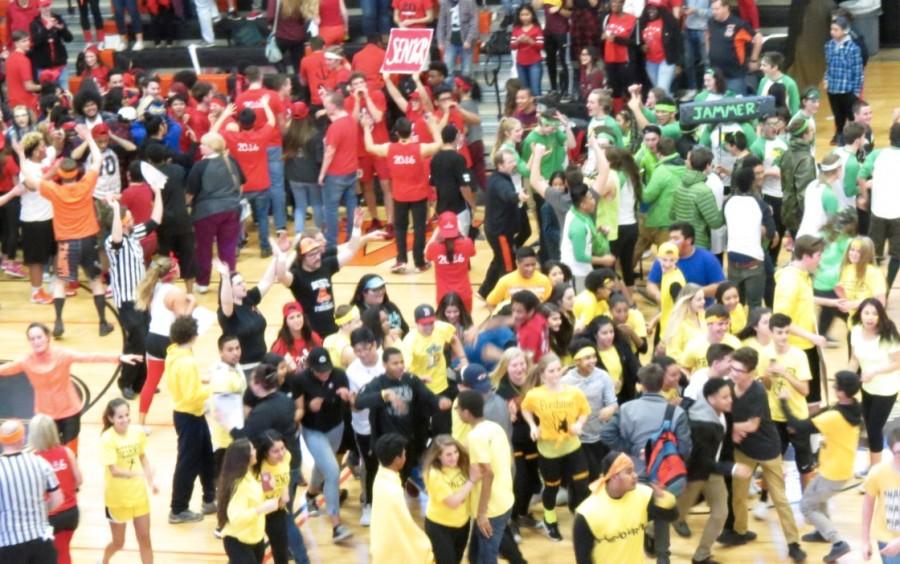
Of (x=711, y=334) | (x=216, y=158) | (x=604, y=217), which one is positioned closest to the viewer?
(x=711, y=334)

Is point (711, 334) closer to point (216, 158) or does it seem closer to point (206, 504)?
point (206, 504)

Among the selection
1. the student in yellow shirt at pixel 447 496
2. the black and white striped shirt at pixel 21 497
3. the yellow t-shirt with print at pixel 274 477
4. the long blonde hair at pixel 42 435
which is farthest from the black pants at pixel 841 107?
the black and white striped shirt at pixel 21 497

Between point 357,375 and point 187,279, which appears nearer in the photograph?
point 357,375

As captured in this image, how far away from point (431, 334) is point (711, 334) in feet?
6.06

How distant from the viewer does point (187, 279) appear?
14.6 m

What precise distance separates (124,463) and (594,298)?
353 centimetres

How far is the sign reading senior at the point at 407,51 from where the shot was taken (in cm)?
1630

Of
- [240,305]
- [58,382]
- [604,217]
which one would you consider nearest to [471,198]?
[604,217]

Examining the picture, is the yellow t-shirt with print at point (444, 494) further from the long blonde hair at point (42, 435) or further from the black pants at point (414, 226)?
the black pants at point (414, 226)

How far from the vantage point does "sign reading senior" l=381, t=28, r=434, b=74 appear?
53.5 feet

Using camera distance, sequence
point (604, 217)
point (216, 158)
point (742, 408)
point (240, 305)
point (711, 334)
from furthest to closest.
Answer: point (216, 158), point (604, 217), point (240, 305), point (711, 334), point (742, 408)

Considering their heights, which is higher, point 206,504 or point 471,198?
point 471,198

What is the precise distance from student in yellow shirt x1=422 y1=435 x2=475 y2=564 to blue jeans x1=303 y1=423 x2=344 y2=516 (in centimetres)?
121

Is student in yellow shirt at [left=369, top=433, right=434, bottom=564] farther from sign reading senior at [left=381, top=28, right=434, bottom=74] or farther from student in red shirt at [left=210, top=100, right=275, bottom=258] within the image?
sign reading senior at [left=381, top=28, right=434, bottom=74]
